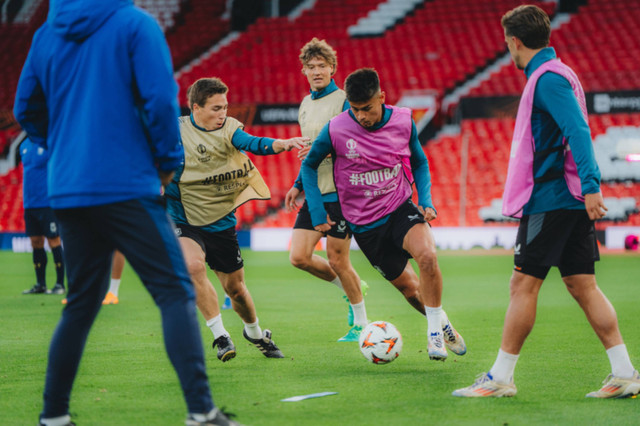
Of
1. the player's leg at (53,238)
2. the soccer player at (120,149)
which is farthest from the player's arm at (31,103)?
the player's leg at (53,238)

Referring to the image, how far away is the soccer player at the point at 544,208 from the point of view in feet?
15.2

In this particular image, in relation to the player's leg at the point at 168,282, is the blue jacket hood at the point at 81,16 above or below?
above

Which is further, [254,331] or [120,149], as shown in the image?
[254,331]

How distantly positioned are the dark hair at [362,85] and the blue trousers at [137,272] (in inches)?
96.8

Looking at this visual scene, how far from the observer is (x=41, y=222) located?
1183cm

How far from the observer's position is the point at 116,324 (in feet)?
27.4

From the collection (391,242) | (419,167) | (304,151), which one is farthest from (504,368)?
(304,151)

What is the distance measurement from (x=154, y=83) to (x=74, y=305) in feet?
3.46

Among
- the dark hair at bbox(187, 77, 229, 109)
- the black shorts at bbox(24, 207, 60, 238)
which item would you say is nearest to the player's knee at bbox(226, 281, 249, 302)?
the dark hair at bbox(187, 77, 229, 109)

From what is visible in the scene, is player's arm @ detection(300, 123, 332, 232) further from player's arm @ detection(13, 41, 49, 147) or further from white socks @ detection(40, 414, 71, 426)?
white socks @ detection(40, 414, 71, 426)

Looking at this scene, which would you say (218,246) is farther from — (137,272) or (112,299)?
(112,299)

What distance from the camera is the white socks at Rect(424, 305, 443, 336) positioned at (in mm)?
5881

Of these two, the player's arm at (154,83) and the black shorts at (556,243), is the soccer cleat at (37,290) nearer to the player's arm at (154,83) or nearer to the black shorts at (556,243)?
the black shorts at (556,243)

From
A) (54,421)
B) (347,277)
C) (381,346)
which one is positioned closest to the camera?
(54,421)
